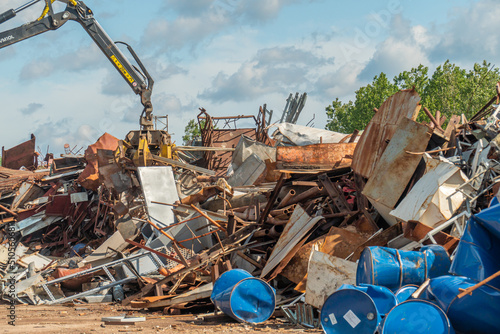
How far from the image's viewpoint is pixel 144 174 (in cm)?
1209

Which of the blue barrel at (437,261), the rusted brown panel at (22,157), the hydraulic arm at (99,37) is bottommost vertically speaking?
the blue barrel at (437,261)

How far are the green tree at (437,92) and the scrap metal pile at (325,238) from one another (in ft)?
70.5

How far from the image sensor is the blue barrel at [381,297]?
4605 mm

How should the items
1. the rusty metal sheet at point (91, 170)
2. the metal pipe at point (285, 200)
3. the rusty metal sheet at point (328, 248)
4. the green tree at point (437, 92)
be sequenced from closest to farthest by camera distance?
the rusty metal sheet at point (328, 248) < the metal pipe at point (285, 200) < the rusty metal sheet at point (91, 170) < the green tree at point (437, 92)

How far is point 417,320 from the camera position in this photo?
12.8ft

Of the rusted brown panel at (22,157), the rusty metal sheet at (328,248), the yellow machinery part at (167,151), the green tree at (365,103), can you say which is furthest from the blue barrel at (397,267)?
the green tree at (365,103)

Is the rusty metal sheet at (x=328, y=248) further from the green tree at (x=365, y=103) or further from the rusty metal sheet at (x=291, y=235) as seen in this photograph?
the green tree at (x=365, y=103)

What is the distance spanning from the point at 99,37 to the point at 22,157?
25.7 ft

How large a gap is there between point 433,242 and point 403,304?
2.27 metres

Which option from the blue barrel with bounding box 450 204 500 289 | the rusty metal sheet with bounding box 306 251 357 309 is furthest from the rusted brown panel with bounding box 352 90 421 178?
the blue barrel with bounding box 450 204 500 289

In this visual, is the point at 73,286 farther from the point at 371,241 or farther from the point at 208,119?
the point at 208,119

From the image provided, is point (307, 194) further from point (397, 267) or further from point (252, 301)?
point (397, 267)

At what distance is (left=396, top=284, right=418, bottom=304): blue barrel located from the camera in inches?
187

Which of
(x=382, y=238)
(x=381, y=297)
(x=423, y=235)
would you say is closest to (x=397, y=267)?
(x=381, y=297)
